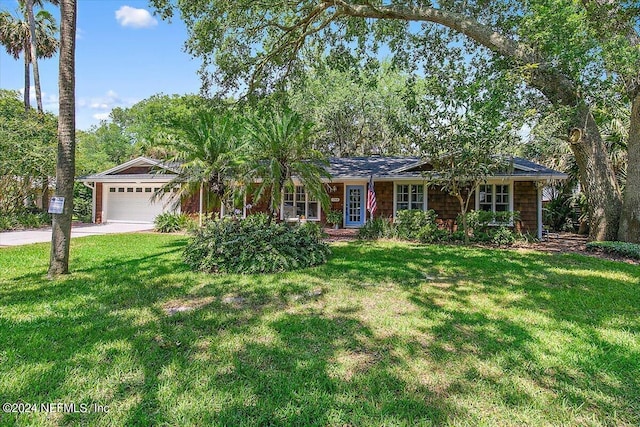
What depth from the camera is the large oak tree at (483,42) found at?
7.85 metres

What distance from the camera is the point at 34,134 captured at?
55.8 feet

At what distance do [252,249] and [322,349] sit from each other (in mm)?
4038

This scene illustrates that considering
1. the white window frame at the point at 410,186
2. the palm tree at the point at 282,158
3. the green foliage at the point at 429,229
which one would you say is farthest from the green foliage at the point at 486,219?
the palm tree at the point at 282,158

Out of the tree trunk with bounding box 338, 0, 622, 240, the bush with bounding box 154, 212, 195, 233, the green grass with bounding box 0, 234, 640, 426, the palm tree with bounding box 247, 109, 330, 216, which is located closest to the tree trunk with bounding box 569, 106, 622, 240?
the tree trunk with bounding box 338, 0, 622, 240

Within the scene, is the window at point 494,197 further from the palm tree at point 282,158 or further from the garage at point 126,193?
the garage at point 126,193

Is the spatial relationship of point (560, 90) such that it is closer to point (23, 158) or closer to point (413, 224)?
point (413, 224)

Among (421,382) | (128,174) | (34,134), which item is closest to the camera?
(421,382)

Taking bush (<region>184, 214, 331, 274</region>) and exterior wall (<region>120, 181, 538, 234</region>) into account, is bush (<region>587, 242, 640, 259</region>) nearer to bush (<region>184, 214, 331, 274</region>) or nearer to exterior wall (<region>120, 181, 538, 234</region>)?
exterior wall (<region>120, 181, 538, 234</region>)

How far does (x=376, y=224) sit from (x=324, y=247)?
4.73m

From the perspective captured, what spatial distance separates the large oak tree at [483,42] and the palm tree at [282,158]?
3422 mm

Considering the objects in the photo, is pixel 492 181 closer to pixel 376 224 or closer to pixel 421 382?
pixel 376 224

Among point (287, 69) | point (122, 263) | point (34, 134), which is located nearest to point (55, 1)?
point (34, 134)

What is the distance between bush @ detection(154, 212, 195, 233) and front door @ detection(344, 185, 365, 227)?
6.90m

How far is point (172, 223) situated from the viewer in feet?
Answer: 49.4
